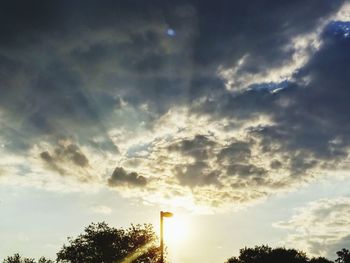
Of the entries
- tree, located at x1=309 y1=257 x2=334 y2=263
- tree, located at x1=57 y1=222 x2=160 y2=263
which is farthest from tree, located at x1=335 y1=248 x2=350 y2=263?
tree, located at x1=57 y1=222 x2=160 y2=263

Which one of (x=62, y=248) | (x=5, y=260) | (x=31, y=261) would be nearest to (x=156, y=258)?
(x=62, y=248)

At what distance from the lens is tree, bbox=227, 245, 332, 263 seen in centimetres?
8569

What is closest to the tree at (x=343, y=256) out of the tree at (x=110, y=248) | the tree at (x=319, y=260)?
the tree at (x=319, y=260)

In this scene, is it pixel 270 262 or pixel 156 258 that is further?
pixel 270 262

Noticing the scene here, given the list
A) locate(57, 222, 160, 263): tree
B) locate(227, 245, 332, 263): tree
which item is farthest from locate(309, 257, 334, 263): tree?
locate(57, 222, 160, 263): tree

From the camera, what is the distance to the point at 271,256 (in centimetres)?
8656

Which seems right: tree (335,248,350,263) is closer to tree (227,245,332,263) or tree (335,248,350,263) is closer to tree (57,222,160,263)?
tree (227,245,332,263)

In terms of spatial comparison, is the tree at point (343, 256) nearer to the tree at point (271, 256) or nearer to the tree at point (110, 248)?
the tree at point (271, 256)

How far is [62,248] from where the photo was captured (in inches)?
2980

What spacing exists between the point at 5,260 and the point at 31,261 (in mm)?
7141

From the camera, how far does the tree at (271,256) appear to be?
281ft

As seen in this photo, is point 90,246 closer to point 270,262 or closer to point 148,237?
point 148,237

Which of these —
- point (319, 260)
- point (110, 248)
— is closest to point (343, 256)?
point (319, 260)

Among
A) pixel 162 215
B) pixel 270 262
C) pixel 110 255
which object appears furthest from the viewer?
pixel 270 262
